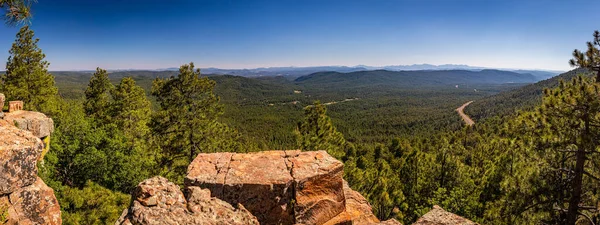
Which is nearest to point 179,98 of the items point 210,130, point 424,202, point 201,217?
point 210,130

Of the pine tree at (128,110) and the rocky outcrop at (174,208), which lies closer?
the rocky outcrop at (174,208)

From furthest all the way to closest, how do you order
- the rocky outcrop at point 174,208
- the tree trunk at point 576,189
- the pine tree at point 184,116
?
the pine tree at point 184,116
the tree trunk at point 576,189
the rocky outcrop at point 174,208

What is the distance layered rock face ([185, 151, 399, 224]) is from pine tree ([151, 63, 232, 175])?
30.0ft

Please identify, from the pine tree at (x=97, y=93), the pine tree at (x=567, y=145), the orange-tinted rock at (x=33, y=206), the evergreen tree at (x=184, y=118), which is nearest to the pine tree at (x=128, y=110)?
the pine tree at (x=97, y=93)

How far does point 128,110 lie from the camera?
83.4ft

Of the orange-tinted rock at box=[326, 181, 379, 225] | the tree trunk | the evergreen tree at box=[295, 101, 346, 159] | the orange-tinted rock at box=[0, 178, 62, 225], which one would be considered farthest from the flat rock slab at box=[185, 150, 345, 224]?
the evergreen tree at box=[295, 101, 346, 159]

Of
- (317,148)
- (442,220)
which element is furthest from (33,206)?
(317,148)

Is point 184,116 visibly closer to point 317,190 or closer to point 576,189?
point 317,190

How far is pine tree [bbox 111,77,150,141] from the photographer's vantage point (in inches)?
944

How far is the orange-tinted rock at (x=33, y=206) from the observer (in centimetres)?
683

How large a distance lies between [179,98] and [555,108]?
1918 centimetres

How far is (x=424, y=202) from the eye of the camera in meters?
23.3

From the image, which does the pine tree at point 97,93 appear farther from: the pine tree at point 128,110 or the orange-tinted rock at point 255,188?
the orange-tinted rock at point 255,188

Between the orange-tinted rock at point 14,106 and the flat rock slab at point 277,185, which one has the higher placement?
the orange-tinted rock at point 14,106
